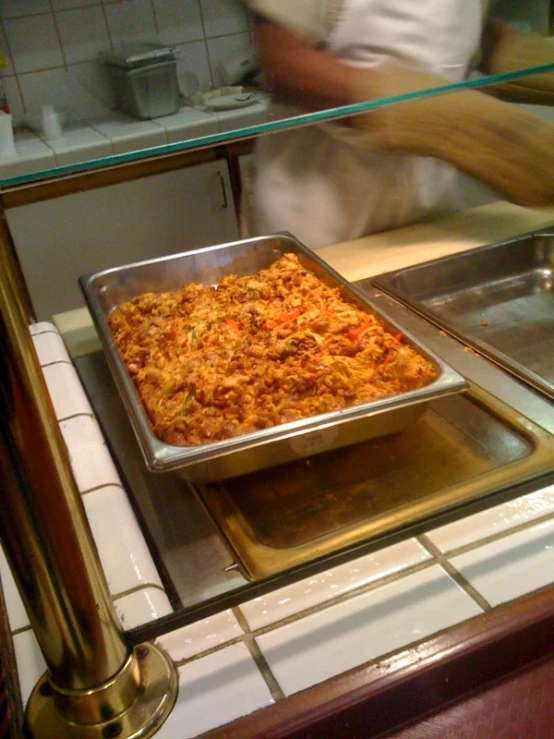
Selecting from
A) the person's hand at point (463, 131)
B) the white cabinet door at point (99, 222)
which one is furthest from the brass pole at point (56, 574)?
the white cabinet door at point (99, 222)

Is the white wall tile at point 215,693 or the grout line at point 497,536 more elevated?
the white wall tile at point 215,693

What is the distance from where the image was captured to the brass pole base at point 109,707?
0.38m

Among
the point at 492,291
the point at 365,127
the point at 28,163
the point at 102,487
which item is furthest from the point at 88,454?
the point at 492,291

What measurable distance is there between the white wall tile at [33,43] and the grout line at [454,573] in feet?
7.52

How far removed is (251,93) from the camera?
59 cm

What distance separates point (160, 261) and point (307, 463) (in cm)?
41

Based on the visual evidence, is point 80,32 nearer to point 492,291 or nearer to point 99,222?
point 99,222

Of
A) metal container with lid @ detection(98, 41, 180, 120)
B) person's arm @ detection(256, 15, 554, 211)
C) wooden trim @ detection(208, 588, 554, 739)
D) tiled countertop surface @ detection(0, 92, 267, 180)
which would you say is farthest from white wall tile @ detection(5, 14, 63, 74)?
wooden trim @ detection(208, 588, 554, 739)

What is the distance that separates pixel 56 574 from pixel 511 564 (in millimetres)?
310

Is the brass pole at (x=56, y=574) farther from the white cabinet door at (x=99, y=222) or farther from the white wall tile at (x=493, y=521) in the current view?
the white cabinet door at (x=99, y=222)

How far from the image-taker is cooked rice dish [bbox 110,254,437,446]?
0.62 m

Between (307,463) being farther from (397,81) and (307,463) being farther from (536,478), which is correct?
(397,81)

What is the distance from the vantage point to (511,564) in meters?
0.47

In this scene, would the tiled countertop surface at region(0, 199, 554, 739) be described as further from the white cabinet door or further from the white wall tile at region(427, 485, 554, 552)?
the white cabinet door
